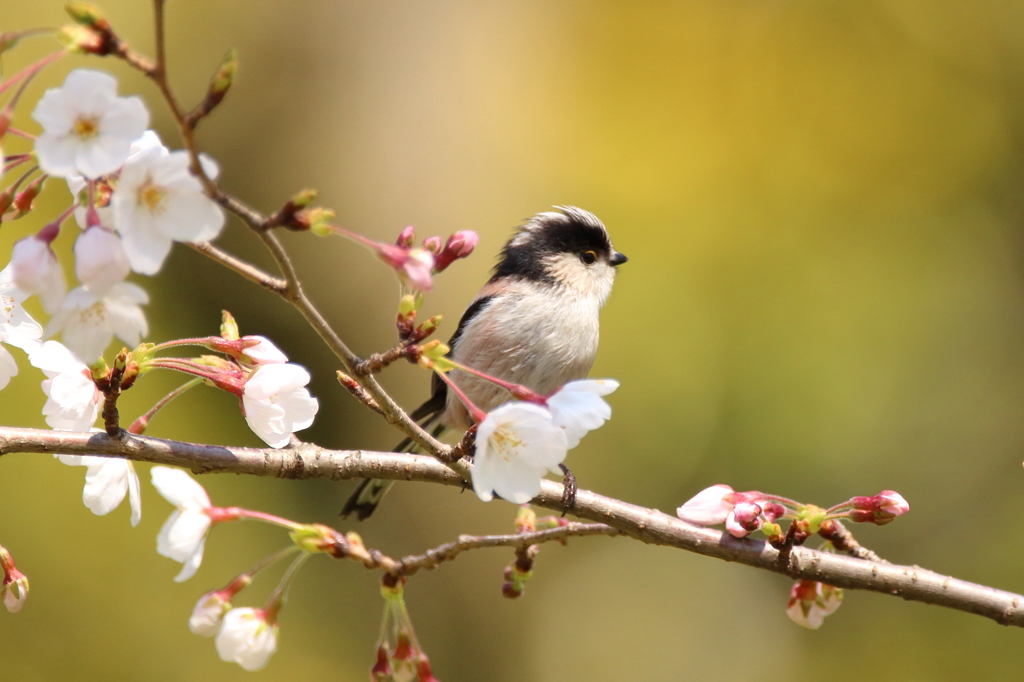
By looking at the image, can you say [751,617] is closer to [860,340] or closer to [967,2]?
[860,340]

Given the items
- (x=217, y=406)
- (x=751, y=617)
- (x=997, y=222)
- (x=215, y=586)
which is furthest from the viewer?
(x=997, y=222)

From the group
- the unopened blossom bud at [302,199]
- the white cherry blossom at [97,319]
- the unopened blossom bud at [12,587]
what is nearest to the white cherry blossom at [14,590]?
the unopened blossom bud at [12,587]

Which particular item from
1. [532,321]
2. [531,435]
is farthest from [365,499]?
[531,435]

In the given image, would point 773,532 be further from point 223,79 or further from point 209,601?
point 223,79

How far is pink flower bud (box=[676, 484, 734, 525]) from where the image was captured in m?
2.13

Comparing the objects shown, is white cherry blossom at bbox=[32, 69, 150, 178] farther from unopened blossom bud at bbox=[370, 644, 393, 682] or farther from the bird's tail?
the bird's tail

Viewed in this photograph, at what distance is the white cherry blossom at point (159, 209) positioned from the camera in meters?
1.24

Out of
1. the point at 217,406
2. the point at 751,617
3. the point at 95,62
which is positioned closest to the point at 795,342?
the point at 751,617

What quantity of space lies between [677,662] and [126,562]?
5058mm

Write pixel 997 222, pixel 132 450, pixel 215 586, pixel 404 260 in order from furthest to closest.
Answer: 1. pixel 997 222
2. pixel 215 586
3. pixel 132 450
4. pixel 404 260

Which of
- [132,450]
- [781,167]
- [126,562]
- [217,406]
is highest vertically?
[781,167]

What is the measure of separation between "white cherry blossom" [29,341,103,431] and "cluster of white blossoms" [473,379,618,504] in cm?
90

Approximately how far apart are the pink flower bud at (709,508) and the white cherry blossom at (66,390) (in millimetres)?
1422

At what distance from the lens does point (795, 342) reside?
727cm
